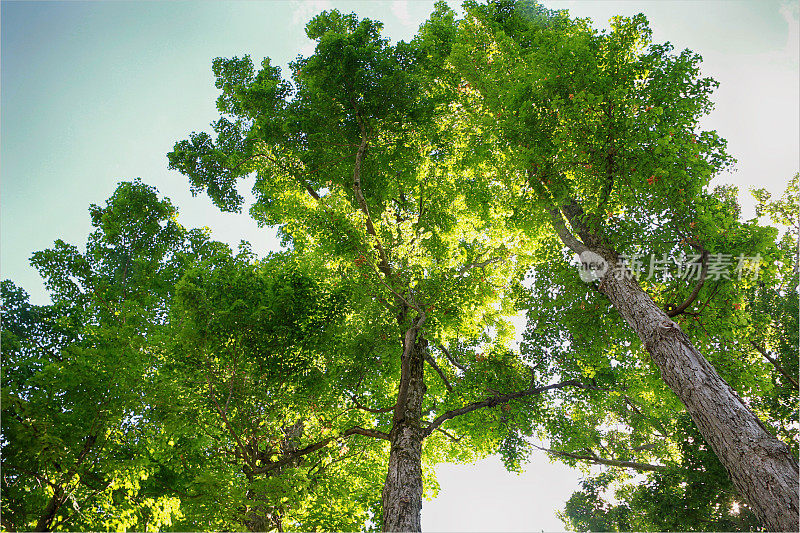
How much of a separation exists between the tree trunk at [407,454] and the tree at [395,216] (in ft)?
0.08

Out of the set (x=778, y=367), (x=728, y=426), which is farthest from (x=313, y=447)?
Answer: (x=778, y=367)

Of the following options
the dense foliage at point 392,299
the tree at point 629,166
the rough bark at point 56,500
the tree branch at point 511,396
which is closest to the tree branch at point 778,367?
the dense foliage at point 392,299

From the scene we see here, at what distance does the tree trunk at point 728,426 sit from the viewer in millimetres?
3834

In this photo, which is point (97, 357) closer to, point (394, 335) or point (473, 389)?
point (394, 335)

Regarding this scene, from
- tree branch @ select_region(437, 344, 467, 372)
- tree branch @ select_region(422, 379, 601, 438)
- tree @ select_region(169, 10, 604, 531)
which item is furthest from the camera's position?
tree branch @ select_region(437, 344, 467, 372)

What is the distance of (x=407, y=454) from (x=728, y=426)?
458 centimetres

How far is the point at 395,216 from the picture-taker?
10211 mm

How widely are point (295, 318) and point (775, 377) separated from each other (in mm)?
14609

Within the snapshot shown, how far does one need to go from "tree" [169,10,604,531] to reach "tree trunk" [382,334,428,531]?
0.9 inches

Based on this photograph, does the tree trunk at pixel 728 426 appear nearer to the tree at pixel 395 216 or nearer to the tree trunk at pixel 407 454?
the tree at pixel 395 216

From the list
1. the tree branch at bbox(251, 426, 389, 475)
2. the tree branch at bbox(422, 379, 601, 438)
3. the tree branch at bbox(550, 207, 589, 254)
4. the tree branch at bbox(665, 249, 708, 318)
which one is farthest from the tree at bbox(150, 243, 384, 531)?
the tree branch at bbox(665, 249, 708, 318)

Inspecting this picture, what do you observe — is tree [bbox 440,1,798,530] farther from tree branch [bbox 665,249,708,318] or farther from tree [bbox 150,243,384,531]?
tree [bbox 150,243,384,531]

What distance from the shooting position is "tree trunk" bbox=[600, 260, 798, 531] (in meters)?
3.83

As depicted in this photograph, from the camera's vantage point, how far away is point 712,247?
233 inches
